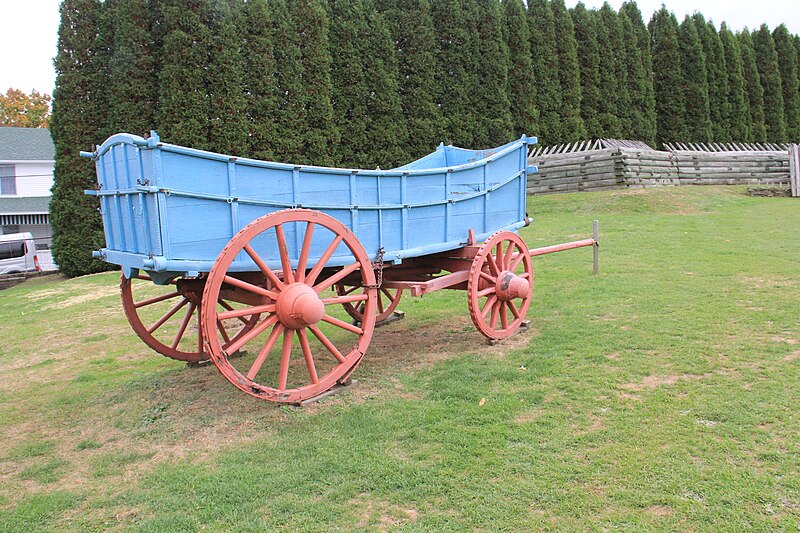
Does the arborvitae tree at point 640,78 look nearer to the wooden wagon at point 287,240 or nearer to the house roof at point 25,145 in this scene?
the wooden wagon at point 287,240

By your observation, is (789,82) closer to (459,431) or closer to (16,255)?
(459,431)

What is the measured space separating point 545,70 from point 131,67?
45.9 ft

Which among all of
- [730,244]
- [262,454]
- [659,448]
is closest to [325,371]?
[262,454]

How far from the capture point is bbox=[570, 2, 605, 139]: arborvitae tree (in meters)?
22.9

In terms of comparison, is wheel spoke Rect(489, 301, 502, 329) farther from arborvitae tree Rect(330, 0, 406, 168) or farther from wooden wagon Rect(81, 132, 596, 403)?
arborvitae tree Rect(330, 0, 406, 168)

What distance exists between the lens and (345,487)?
338 centimetres

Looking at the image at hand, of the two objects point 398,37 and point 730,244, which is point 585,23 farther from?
point 730,244

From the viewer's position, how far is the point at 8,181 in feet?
95.3

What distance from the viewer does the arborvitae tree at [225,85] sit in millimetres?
14344

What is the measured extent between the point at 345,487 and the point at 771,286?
6.46m

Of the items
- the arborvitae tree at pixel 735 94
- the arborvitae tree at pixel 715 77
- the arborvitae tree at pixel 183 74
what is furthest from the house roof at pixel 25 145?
the arborvitae tree at pixel 735 94

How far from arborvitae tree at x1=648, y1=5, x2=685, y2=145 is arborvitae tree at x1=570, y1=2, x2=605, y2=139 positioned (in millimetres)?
4351

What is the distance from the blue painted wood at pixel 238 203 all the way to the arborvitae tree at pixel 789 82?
99.7ft

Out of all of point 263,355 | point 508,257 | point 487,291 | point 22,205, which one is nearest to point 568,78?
point 508,257
